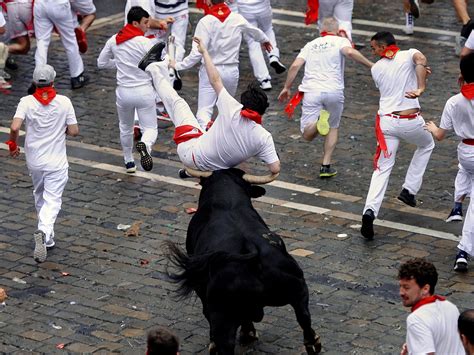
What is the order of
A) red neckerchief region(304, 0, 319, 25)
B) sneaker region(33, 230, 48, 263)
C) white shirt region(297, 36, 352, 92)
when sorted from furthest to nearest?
1. red neckerchief region(304, 0, 319, 25)
2. white shirt region(297, 36, 352, 92)
3. sneaker region(33, 230, 48, 263)

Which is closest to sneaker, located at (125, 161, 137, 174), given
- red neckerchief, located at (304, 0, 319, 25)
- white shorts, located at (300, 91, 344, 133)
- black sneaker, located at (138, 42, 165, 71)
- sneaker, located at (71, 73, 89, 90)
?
black sneaker, located at (138, 42, 165, 71)

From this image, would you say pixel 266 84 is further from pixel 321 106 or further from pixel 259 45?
pixel 321 106

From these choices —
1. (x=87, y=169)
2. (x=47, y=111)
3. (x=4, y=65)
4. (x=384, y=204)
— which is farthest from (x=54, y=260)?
(x=4, y=65)

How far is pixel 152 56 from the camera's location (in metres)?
13.6

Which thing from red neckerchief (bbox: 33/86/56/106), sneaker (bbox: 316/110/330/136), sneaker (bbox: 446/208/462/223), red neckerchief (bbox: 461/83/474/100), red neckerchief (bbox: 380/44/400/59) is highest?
red neckerchief (bbox: 461/83/474/100)

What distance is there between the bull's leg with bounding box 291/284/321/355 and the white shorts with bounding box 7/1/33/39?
998cm

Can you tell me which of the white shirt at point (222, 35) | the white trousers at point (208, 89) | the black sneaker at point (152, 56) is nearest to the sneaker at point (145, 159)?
the black sneaker at point (152, 56)

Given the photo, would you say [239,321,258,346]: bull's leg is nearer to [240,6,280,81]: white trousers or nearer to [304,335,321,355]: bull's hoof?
[304,335,321,355]: bull's hoof

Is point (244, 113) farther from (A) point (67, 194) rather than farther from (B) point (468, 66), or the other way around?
(A) point (67, 194)

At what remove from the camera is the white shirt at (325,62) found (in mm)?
14391

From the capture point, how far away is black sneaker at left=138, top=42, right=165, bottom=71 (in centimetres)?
1342

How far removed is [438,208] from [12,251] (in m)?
4.67

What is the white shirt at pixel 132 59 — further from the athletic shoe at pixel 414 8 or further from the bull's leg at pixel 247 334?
the athletic shoe at pixel 414 8

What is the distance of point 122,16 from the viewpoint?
21.6 m
